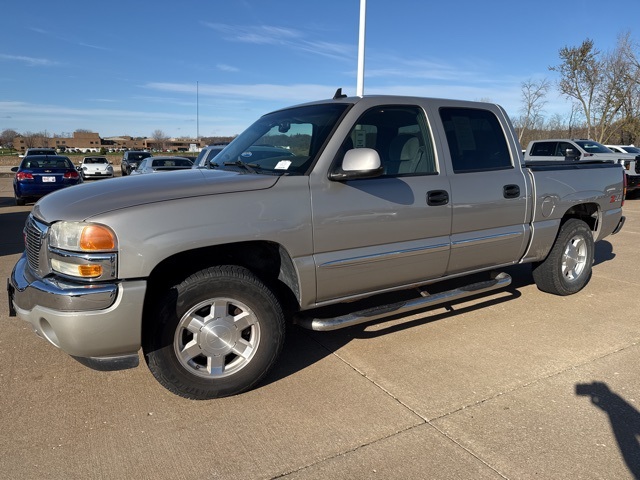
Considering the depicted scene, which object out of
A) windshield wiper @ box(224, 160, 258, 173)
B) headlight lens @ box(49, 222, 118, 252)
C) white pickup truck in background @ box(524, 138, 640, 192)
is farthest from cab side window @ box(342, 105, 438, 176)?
white pickup truck in background @ box(524, 138, 640, 192)

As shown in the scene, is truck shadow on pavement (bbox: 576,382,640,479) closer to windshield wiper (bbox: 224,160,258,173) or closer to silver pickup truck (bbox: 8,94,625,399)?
silver pickup truck (bbox: 8,94,625,399)

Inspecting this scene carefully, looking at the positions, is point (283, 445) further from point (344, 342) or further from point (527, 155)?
point (527, 155)

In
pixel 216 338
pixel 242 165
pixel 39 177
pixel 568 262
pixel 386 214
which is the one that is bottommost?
Result: pixel 216 338

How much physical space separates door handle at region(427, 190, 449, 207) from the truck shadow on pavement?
5.19ft

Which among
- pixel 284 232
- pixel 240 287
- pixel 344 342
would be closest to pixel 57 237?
pixel 240 287

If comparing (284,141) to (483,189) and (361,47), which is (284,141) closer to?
(483,189)

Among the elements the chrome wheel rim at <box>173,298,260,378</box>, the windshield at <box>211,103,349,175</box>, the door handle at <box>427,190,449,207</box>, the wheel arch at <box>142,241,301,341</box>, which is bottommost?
the chrome wheel rim at <box>173,298,260,378</box>

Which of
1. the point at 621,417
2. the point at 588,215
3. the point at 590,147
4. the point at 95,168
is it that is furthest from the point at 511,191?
the point at 95,168

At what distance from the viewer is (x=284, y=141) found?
387 centimetres

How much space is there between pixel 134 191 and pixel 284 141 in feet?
4.27

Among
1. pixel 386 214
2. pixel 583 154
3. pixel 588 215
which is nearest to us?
pixel 386 214

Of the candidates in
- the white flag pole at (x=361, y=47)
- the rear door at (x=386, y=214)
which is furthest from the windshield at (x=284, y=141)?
the white flag pole at (x=361, y=47)

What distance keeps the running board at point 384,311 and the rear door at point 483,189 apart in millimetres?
175

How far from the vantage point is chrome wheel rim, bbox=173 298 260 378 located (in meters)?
3.04
